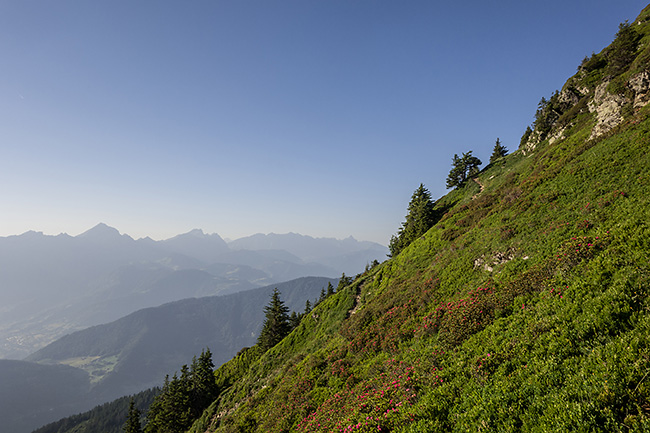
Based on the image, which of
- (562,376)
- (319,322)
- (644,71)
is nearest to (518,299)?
(562,376)

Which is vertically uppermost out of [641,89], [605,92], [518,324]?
[605,92]

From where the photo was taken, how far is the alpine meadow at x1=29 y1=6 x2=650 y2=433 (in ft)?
23.7

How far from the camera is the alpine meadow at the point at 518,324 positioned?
7.24 meters

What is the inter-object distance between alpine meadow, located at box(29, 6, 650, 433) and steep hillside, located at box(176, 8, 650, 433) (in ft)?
0.22

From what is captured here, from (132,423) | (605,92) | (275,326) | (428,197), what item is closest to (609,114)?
(605,92)

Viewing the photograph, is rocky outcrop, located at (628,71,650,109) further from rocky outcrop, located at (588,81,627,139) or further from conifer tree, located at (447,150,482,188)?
conifer tree, located at (447,150,482,188)

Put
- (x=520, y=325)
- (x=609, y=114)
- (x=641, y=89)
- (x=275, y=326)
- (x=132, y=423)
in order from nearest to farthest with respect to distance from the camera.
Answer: (x=520, y=325) < (x=641, y=89) < (x=609, y=114) < (x=132, y=423) < (x=275, y=326)

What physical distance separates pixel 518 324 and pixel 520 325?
0.53 ft

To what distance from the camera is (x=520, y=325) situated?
1128 centimetres

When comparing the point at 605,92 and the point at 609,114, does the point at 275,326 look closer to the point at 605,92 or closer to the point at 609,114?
the point at 609,114

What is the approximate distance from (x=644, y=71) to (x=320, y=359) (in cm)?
4974

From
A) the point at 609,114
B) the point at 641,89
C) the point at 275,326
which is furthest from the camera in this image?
the point at 275,326

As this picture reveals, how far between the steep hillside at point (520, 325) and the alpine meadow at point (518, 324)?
66 millimetres

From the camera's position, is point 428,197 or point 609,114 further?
point 428,197
